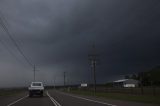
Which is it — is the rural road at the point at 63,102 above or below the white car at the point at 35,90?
below

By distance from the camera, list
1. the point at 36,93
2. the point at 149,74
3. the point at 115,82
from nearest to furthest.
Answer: the point at 36,93, the point at 149,74, the point at 115,82

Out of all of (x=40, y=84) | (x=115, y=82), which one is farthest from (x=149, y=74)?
(x=40, y=84)

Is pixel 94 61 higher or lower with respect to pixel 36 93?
higher

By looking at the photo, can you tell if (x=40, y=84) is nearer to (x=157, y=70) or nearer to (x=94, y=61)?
(x=94, y=61)

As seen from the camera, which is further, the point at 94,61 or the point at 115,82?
the point at 115,82

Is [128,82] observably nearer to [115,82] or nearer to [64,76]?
[115,82]

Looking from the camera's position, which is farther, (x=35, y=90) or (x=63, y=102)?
(x=35, y=90)

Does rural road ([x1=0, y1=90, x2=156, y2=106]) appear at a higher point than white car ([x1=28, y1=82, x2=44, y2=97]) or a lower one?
lower

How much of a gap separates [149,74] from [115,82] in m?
25.3

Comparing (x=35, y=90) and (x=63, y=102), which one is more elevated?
(x=35, y=90)

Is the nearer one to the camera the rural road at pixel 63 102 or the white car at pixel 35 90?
the rural road at pixel 63 102

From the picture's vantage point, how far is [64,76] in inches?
5842

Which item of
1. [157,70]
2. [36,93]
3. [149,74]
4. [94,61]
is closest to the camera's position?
[36,93]

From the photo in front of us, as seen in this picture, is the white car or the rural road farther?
the white car
